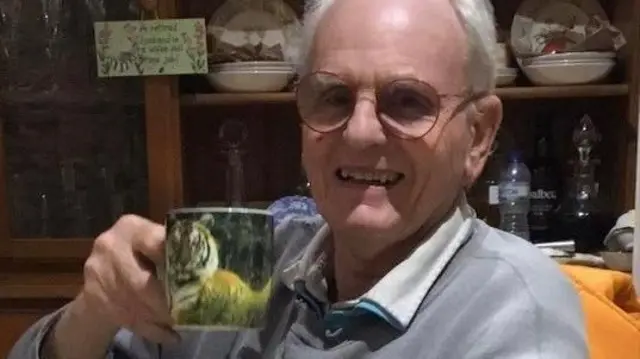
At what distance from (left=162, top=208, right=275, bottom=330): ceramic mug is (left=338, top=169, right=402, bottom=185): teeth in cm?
16

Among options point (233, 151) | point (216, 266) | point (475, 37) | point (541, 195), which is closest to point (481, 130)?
point (475, 37)

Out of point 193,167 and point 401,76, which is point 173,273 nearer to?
point 401,76

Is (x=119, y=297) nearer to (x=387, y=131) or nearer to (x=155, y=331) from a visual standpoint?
(x=155, y=331)

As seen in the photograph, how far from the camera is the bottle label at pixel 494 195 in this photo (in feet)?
7.36

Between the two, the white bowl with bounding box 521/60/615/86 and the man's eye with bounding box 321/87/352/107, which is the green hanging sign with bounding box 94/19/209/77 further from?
the man's eye with bounding box 321/87/352/107

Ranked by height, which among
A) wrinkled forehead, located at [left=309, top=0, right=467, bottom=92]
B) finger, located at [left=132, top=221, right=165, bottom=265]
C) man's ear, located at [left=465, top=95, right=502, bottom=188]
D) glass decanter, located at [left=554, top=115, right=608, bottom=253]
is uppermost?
wrinkled forehead, located at [left=309, top=0, right=467, bottom=92]

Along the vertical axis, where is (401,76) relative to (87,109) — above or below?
above

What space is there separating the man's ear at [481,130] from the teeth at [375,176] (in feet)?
0.32

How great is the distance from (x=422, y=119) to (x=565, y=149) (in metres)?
1.51

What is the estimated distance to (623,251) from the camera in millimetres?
1899

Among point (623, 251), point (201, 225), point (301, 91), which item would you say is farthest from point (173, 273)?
point (623, 251)

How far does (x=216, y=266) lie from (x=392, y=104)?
0.25 meters

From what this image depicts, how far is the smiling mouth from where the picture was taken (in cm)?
96

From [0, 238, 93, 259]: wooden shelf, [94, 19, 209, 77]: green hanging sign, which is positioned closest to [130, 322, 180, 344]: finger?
[94, 19, 209, 77]: green hanging sign
